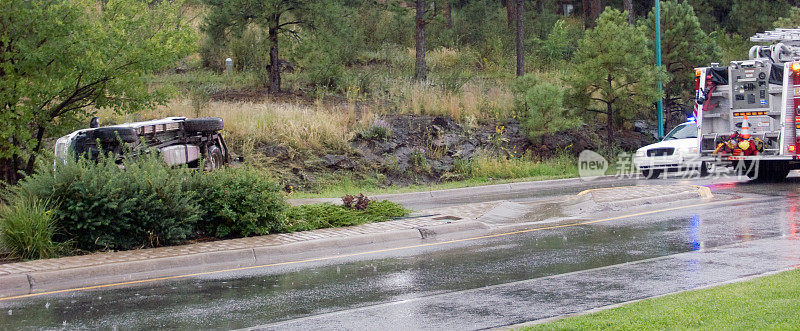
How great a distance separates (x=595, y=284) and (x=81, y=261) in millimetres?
6295

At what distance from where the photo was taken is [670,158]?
69.8 ft


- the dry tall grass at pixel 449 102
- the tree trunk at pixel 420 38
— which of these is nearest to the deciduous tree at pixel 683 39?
the dry tall grass at pixel 449 102

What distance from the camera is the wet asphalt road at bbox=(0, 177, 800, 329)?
737 cm

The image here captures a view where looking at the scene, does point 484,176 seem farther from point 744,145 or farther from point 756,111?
point 756,111

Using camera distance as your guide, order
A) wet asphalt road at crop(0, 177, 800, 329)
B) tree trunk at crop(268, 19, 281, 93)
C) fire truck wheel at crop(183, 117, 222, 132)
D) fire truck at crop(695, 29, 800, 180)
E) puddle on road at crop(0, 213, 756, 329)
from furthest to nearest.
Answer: tree trunk at crop(268, 19, 281, 93) < fire truck at crop(695, 29, 800, 180) < fire truck wheel at crop(183, 117, 222, 132) < puddle on road at crop(0, 213, 756, 329) < wet asphalt road at crop(0, 177, 800, 329)

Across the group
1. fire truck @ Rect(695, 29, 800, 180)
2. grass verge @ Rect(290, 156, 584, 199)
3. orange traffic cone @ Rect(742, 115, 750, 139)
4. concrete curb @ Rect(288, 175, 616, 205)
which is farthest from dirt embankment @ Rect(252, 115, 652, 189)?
orange traffic cone @ Rect(742, 115, 750, 139)

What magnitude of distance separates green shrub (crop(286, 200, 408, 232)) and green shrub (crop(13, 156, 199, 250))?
1807mm

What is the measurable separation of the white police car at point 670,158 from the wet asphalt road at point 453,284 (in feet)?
29.5

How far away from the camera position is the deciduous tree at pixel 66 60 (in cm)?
1290

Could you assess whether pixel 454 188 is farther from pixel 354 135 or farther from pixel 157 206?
pixel 157 206

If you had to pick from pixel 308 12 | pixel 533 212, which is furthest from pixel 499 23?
pixel 533 212

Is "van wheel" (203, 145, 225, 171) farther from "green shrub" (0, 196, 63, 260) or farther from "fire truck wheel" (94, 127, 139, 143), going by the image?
"green shrub" (0, 196, 63, 260)

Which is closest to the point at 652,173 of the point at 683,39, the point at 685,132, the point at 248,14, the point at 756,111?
the point at 685,132

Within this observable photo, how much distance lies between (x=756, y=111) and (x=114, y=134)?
46.6 ft
